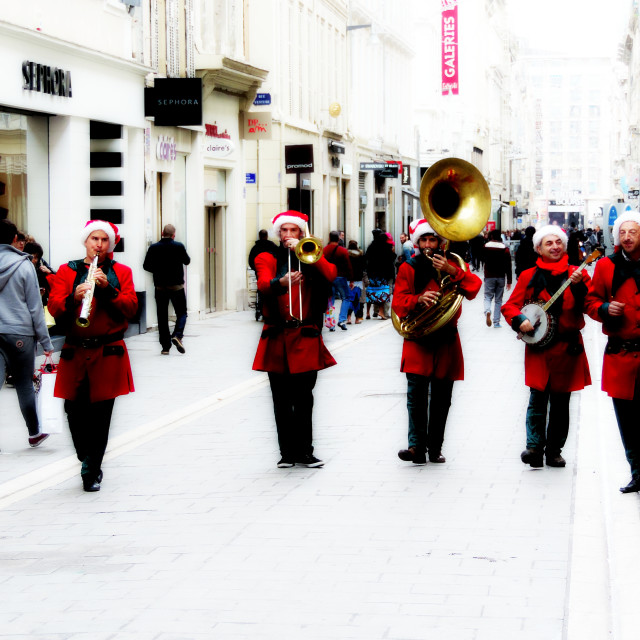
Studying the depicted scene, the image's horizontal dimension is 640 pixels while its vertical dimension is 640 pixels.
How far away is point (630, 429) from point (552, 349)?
0.98 metres

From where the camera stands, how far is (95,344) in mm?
8492

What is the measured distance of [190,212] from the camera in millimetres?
24141

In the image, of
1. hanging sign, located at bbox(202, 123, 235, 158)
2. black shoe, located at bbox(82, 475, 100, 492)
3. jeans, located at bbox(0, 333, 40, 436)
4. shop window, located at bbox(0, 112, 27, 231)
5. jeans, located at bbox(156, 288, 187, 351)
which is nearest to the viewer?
black shoe, located at bbox(82, 475, 100, 492)

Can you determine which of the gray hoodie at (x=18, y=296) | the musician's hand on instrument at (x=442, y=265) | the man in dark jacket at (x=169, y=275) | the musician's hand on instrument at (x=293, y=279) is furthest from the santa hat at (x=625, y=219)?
the man in dark jacket at (x=169, y=275)

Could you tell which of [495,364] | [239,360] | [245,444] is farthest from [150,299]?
[245,444]

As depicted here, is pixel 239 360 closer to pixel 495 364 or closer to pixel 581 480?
pixel 495 364

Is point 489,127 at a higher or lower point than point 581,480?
higher

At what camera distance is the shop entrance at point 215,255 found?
85.2 ft

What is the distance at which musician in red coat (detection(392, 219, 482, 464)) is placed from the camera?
30.3 feet

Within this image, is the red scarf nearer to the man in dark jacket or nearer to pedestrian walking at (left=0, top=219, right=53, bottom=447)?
pedestrian walking at (left=0, top=219, right=53, bottom=447)

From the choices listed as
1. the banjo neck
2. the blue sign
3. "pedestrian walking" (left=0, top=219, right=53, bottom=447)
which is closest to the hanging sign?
the blue sign

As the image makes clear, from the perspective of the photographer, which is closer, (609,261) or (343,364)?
(609,261)

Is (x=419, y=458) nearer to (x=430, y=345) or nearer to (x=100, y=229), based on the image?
(x=430, y=345)

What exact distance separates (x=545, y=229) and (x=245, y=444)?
2.84 m
